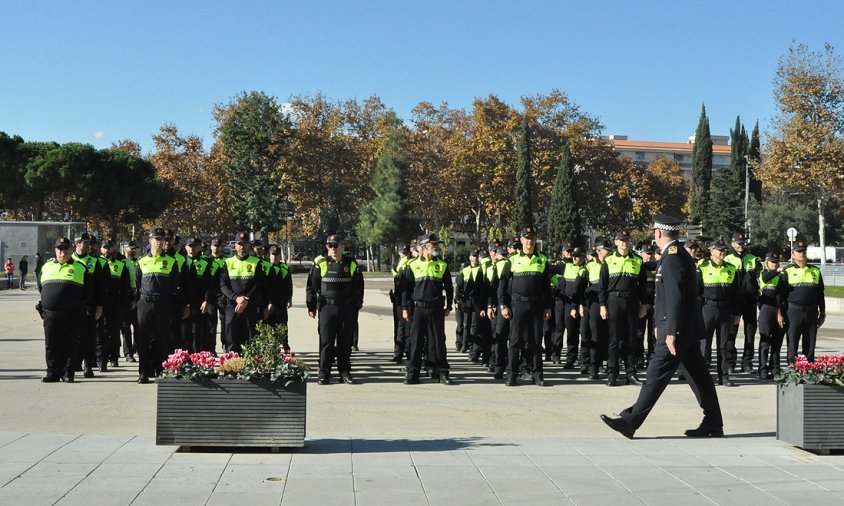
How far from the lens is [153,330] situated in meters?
12.4

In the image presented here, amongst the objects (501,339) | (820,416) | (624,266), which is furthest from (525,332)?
(820,416)

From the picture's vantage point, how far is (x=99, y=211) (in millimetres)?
68188

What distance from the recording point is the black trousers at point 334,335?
41.3 ft

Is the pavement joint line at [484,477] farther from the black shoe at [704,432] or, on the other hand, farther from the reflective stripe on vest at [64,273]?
the reflective stripe on vest at [64,273]

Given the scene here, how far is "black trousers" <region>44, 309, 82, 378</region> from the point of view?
39.6ft

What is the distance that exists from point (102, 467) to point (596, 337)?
27.3 feet

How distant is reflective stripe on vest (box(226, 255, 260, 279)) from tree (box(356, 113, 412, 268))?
5382 centimetres

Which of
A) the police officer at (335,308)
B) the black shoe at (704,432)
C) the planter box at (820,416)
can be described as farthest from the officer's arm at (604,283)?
the planter box at (820,416)

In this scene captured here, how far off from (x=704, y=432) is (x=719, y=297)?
4416 mm

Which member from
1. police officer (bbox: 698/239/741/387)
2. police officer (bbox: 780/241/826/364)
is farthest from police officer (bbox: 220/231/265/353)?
police officer (bbox: 780/241/826/364)

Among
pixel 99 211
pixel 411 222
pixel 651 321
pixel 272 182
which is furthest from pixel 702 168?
pixel 651 321

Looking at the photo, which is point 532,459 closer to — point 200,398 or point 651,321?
point 200,398

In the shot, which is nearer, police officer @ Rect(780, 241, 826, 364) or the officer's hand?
the officer's hand

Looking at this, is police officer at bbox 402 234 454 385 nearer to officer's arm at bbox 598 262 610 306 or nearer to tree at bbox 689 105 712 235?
officer's arm at bbox 598 262 610 306
